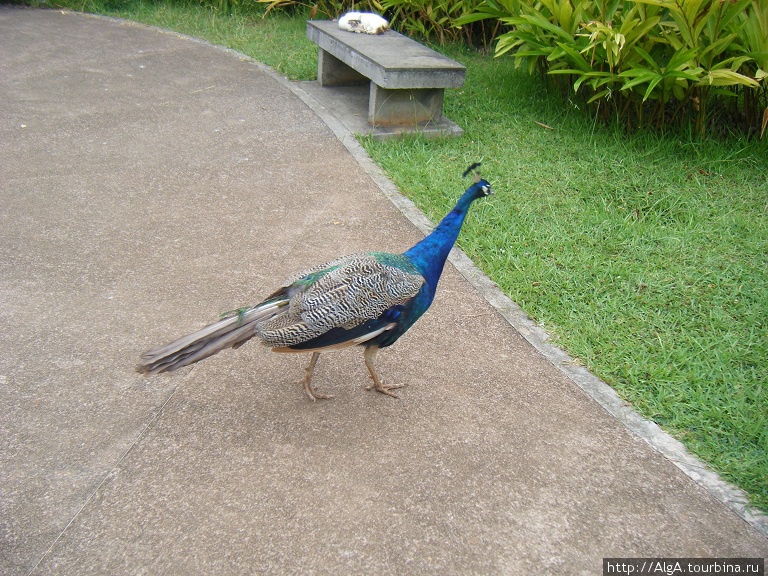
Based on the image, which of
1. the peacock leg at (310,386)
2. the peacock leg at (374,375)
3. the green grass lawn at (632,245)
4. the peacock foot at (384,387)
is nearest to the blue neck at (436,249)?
the peacock leg at (374,375)

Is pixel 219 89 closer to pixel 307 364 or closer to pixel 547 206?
pixel 547 206

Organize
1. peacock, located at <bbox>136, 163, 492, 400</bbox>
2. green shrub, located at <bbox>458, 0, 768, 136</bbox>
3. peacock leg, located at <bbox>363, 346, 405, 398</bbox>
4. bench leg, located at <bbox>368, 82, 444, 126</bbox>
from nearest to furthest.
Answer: peacock, located at <bbox>136, 163, 492, 400</bbox>, peacock leg, located at <bbox>363, 346, 405, 398</bbox>, green shrub, located at <bbox>458, 0, 768, 136</bbox>, bench leg, located at <bbox>368, 82, 444, 126</bbox>

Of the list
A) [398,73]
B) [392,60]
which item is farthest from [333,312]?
[392,60]

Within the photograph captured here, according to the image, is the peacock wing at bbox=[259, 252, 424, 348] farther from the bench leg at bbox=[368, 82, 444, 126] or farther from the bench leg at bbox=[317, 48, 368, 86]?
the bench leg at bbox=[317, 48, 368, 86]

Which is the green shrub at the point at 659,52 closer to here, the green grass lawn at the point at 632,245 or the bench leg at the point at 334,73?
the green grass lawn at the point at 632,245

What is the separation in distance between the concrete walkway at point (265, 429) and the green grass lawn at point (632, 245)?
1.04ft

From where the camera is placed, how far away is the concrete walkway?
2684 mm

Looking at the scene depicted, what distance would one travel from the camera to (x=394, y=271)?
3.28 m

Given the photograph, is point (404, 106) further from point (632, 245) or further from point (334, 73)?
point (632, 245)

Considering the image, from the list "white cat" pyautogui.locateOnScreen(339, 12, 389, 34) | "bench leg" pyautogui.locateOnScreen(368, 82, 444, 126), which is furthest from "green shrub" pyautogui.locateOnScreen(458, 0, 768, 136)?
"white cat" pyautogui.locateOnScreen(339, 12, 389, 34)

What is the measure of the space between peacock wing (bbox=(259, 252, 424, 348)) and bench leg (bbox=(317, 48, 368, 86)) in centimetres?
504

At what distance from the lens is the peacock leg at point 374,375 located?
335cm

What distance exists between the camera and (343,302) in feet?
10.4

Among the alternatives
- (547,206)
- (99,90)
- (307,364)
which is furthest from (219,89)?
(307,364)
